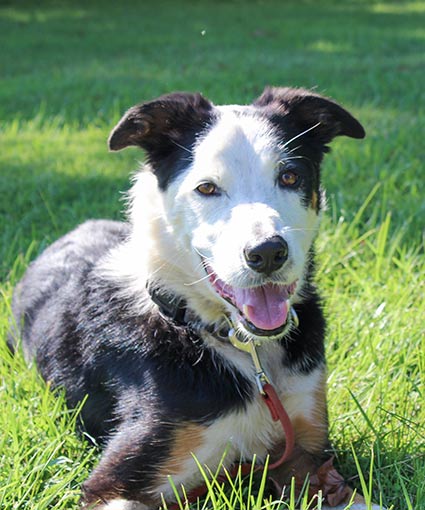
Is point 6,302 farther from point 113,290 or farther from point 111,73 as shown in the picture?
point 111,73

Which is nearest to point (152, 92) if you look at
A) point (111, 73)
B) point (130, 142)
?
point (111, 73)

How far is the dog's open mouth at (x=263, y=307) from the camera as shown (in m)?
A: 2.84

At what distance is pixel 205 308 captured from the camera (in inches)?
125

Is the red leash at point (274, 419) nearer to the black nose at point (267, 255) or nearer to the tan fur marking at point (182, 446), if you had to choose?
the tan fur marking at point (182, 446)

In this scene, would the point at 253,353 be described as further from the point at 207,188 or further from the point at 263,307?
the point at 207,188

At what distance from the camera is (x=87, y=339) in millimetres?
3379

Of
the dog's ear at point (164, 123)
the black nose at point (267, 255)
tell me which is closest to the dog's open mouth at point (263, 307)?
the black nose at point (267, 255)

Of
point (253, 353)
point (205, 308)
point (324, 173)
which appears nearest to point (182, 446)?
point (253, 353)

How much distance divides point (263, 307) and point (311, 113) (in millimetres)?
857

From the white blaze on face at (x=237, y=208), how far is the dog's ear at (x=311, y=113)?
182 millimetres

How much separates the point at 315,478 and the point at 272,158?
116cm

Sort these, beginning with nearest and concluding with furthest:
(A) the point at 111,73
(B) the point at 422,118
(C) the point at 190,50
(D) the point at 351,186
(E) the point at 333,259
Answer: (E) the point at 333,259 < (D) the point at 351,186 < (B) the point at 422,118 < (A) the point at 111,73 < (C) the point at 190,50

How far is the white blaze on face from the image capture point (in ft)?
9.16

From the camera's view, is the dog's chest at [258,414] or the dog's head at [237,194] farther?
the dog's chest at [258,414]
